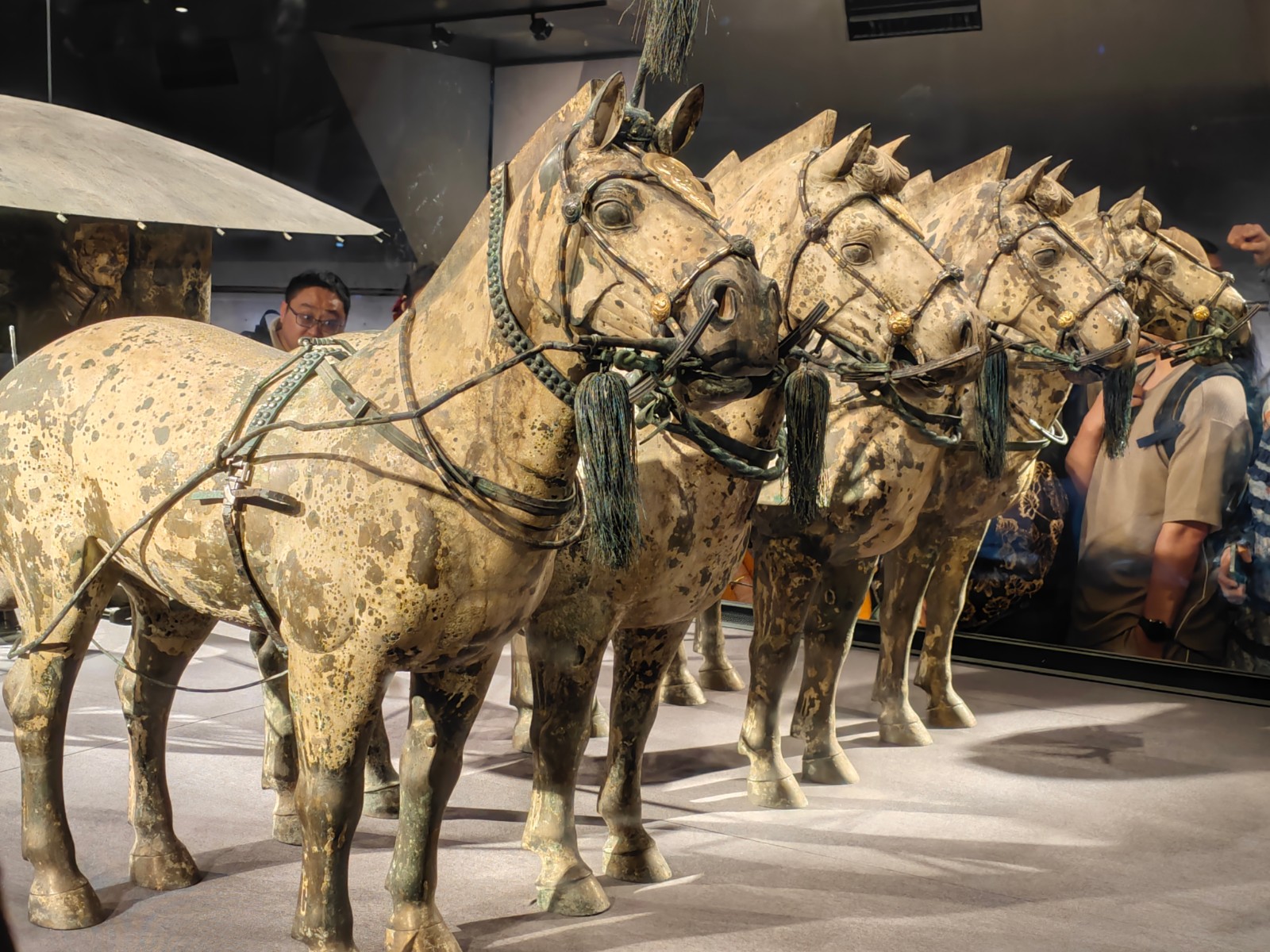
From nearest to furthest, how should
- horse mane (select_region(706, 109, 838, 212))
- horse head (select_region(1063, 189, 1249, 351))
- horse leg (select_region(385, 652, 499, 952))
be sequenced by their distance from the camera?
horse leg (select_region(385, 652, 499, 952)), horse mane (select_region(706, 109, 838, 212)), horse head (select_region(1063, 189, 1249, 351))

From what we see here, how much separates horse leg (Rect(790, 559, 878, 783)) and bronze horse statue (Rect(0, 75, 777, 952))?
2.09 meters

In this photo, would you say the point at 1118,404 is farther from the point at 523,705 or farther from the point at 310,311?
the point at 310,311

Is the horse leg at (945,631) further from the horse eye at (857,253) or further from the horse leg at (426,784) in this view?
→ the horse leg at (426,784)

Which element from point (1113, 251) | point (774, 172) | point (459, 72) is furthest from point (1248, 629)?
point (459, 72)

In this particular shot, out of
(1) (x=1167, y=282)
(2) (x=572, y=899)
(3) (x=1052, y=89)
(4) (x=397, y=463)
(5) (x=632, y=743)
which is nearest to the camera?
(4) (x=397, y=463)

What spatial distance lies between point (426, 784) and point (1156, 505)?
18.0ft

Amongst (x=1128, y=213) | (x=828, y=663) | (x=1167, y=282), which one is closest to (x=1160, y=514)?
(x=1167, y=282)

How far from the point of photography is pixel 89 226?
14.7 ft

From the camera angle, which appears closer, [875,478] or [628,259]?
[628,259]

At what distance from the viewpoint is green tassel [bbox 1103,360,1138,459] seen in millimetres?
5266

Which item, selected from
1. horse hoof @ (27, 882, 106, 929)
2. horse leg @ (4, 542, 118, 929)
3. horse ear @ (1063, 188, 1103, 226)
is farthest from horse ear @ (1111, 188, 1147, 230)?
horse hoof @ (27, 882, 106, 929)

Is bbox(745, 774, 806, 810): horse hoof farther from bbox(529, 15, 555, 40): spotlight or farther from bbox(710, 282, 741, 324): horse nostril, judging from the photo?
bbox(529, 15, 555, 40): spotlight

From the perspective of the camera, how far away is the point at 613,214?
94.2 inches

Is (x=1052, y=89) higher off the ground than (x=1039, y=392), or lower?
higher
